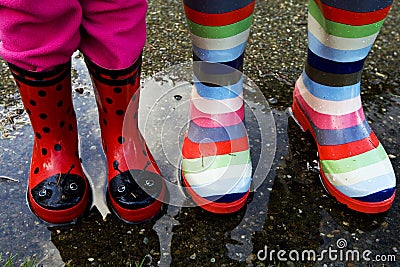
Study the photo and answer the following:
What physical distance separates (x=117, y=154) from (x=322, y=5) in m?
0.55

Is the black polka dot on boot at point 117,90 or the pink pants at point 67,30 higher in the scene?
the pink pants at point 67,30

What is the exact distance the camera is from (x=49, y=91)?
99 cm

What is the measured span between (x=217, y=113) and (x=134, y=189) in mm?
252

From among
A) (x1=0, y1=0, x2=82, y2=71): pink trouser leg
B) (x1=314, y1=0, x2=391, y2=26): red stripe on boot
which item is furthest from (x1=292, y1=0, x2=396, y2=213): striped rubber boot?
(x1=0, y1=0, x2=82, y2=71): pink trouser leg

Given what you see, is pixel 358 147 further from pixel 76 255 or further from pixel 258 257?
pixel 76 255

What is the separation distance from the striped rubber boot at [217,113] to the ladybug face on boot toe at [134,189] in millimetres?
99

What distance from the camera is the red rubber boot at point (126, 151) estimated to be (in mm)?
1020

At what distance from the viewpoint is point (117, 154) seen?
1.10 m

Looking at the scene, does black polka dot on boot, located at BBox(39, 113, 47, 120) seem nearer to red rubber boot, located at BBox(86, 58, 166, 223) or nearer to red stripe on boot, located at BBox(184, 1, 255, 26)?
red rubber boot, located at BBox(86, 58, 166, 223)

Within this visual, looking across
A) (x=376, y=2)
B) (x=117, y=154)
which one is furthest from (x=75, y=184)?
(x=376, y=2)

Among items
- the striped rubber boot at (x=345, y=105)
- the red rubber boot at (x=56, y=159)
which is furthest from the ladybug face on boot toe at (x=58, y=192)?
the striped rubber boot at (x=345, y=105)

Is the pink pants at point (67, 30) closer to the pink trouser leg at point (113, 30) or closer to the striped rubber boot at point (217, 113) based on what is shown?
the pink trouser leg at point (113, 30)

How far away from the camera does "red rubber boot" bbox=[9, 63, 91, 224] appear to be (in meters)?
1.01

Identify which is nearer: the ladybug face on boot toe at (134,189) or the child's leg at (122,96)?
the child's leg at (122,96)
